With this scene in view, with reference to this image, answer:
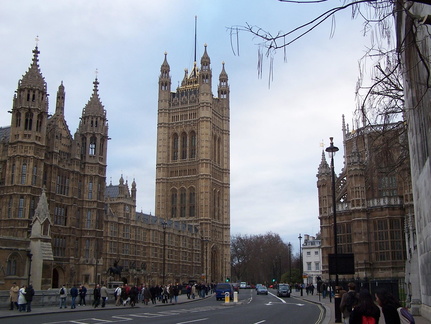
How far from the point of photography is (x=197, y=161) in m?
115

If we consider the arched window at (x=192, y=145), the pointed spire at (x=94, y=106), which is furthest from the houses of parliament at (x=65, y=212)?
the arched window at (x=192, y=145)

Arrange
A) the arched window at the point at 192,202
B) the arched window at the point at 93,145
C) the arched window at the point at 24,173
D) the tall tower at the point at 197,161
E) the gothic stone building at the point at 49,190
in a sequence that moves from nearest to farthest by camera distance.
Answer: the gothic stone building at the point at 49,190, the arched window at the point at 24,173, the arched window at the point at 93,145, the tall tower at the point at 197,161, the arched window at the point at 192,202

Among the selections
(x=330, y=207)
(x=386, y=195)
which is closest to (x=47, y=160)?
(x=330, y=207)

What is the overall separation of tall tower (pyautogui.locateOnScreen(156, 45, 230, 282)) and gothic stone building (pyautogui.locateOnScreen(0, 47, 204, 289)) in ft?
195

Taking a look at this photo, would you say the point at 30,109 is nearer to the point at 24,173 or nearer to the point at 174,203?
the point at 24,173

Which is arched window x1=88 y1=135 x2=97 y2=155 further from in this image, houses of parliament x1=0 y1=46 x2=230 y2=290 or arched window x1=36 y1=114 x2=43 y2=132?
arched window x1=36 y1=114 x2=43 y2=132

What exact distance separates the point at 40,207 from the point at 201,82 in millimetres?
82360

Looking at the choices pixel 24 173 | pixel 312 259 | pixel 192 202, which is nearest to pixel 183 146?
pixel 192 202

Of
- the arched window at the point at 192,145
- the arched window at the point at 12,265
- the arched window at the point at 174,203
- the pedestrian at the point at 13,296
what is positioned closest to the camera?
the pedestrian at the point at 13,296

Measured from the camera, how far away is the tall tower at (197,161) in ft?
368

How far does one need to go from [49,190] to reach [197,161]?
70.7m

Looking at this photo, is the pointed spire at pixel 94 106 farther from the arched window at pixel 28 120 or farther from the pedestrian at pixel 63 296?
the pedestrian at pixel 63 296

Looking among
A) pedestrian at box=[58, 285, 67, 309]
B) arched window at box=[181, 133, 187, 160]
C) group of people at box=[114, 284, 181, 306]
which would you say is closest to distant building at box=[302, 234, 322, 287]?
arched window at box=[181, 133, 187, 160]

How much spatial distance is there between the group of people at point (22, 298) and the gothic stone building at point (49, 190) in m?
9.82
